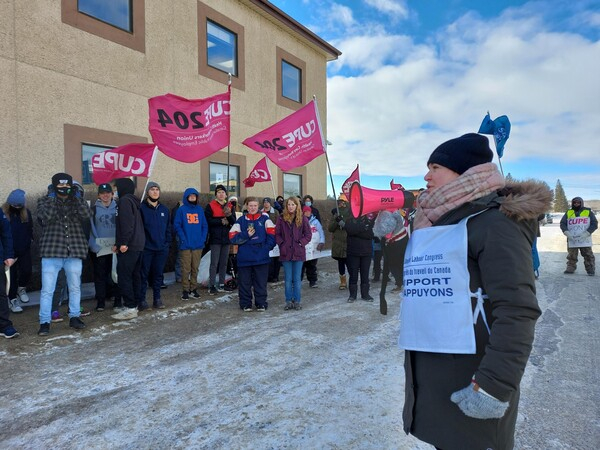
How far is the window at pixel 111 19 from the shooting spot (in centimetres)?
826

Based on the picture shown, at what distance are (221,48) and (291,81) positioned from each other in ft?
11.4

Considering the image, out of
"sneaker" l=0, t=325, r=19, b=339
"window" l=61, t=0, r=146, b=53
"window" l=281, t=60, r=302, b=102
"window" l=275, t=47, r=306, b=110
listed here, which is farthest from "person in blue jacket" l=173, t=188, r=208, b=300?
"window" l=281, t=60, r=302, b=102

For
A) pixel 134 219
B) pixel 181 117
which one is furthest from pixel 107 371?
pixel 181 117

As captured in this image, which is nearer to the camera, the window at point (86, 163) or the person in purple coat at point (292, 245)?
the person in purple coat at point (292, 245)

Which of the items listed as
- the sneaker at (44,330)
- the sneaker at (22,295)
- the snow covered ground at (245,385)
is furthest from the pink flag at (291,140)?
the sneaker at (22,295)

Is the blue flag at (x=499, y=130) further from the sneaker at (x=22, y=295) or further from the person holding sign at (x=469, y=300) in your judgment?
the sneaker at (x=22, y=295)

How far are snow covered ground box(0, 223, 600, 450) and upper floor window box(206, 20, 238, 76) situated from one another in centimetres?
836

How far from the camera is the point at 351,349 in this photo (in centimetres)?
469

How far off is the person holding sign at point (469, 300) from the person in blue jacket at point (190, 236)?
5.83 m

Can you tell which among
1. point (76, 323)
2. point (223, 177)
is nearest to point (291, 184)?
point (223, 177)

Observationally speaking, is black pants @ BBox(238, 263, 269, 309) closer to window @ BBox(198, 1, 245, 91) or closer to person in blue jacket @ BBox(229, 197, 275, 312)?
person in blue jacket @ BBox(229, 197, 275, 312)

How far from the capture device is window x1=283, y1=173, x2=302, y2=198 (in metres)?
14.3

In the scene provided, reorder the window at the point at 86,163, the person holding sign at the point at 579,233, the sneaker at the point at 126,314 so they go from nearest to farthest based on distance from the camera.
A: the sneaker at the point at 126,314 → the window at the point at 86,163 → the person holding sign at the point at 579,233

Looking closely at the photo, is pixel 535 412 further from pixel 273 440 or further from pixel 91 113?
pixel 91 113
